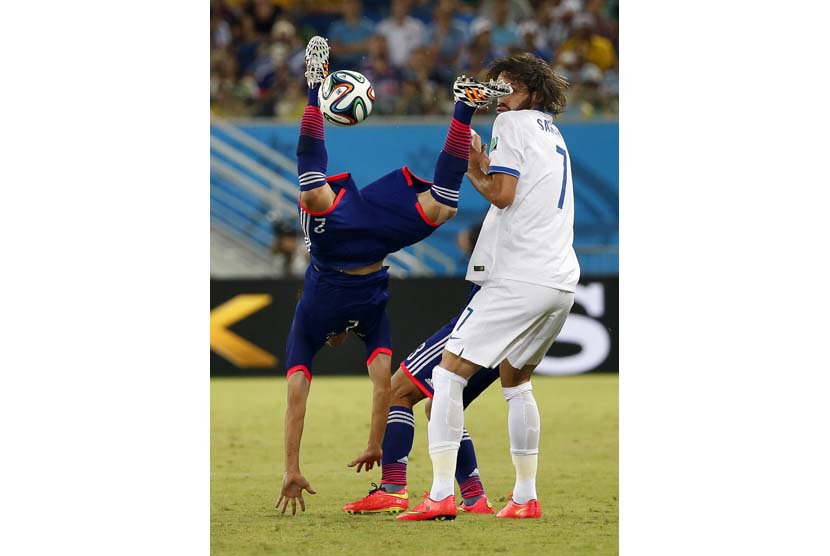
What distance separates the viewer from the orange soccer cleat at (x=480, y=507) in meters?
6.34

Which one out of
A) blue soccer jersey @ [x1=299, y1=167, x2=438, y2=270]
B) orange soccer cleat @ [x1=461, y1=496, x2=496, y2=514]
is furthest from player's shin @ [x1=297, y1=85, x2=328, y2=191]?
orange soccer cleat @ [x1=461, y1=496, x2=496, y2=514]

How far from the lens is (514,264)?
5.85m

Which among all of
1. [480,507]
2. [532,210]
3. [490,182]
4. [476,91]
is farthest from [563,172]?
[480,507]

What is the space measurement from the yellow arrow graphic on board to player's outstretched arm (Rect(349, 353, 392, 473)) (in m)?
7.80

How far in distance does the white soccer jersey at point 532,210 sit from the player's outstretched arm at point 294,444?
1282 millimetres

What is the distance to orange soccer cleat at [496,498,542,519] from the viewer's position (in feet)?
20.2

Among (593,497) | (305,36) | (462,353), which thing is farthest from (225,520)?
(305,36)

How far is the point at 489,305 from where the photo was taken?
5.82 meters

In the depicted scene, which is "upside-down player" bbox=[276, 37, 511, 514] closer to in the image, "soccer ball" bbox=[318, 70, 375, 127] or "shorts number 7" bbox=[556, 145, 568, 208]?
"soccer ball" bbox=[318, 70, 375, 127]

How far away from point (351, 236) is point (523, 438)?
148cm

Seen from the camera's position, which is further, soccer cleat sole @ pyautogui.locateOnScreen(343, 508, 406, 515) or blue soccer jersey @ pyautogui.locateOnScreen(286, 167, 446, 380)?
soccer cleat sole @ pyautogui.locateOnScreen(343, 508, 406, 515)

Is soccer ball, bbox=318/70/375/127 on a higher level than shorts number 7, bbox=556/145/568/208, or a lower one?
higher

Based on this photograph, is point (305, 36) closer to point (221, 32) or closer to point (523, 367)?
point (221, 32)

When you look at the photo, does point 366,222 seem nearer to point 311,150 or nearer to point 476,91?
point 311,150
